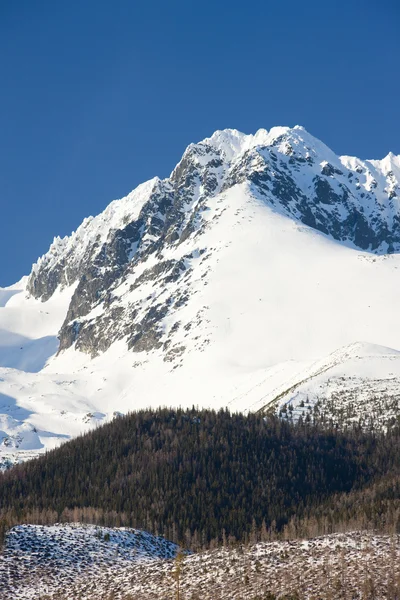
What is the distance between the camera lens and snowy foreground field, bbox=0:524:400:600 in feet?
235

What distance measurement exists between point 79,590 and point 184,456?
4113 inches

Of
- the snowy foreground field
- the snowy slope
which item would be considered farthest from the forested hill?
the snowy foreground field

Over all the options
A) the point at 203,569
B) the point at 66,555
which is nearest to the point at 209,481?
the point at 66,555

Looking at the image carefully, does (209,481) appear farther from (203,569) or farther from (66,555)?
(203,569)

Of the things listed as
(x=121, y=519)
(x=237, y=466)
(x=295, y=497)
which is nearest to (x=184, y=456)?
(x=237, y=466)

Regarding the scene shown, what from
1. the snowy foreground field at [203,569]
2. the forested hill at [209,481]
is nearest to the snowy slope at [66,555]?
the snowy foreground field at [203,569]

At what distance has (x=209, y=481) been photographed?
172 meters

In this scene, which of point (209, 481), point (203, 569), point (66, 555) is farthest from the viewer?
point (209, 481)

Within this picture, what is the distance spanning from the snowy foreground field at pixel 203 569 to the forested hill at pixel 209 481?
43350 millimetres

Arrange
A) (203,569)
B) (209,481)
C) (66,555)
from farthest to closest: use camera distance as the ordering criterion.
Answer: (209,481), (66,555), (203,569)

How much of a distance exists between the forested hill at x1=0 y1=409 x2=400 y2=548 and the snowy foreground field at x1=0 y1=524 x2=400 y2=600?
142 feet

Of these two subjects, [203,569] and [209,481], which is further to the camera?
[209,481]

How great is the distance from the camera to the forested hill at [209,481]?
14988cm

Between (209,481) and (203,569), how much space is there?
3641 inches
